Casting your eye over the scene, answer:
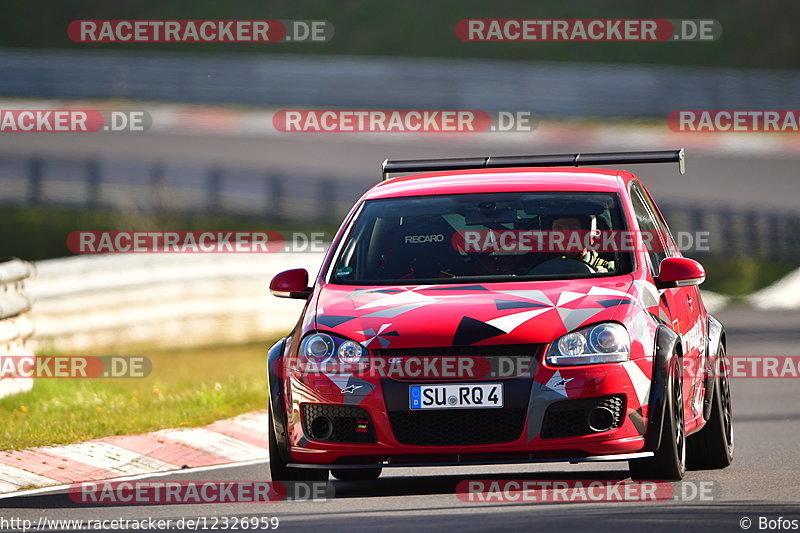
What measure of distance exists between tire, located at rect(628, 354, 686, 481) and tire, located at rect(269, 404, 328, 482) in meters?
1.68

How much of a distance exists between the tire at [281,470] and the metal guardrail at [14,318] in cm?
442

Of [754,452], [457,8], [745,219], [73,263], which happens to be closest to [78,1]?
[457,8]

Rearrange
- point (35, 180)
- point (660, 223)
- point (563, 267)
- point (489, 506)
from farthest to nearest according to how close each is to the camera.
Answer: point (35, 180) → point (660, 223) → point (563, 267) → point (489, 506)

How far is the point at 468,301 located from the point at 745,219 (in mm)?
19221

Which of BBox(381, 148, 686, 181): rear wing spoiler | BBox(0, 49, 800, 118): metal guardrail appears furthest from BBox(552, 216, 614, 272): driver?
BBox(0, 49, 800, 118): metal guardrail

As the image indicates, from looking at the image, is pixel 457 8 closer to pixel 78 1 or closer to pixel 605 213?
pixel 78 1

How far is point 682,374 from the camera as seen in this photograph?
909 centimetres

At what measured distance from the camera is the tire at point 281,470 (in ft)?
29.3

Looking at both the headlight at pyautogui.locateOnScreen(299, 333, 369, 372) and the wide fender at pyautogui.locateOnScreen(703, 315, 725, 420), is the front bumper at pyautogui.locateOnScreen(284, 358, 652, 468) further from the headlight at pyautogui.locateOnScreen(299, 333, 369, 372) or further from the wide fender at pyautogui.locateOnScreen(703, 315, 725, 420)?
the wide fender at pyautogui.locateOnScreen(703, 315, 725, 420)

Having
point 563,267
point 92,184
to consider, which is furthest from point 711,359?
point 92,184

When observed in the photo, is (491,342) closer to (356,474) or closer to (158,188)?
(356,474)

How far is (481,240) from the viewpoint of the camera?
31.1 feet

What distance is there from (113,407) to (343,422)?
Answer: 15.6 ft

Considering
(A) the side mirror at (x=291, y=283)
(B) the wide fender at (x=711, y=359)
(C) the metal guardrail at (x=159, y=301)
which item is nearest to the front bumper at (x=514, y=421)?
(A) the side mirror at (x=291, y=283)
